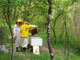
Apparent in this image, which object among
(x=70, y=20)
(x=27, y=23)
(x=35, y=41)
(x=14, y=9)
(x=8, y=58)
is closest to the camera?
(x=14, y=9)

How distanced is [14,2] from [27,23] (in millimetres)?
3916

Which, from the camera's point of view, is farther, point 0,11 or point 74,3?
point 74,3

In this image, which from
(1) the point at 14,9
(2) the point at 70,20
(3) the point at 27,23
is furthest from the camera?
(2) the point at 70,20

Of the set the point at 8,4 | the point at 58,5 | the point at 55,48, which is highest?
the point at 8,4

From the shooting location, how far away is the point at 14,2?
631 centimetres

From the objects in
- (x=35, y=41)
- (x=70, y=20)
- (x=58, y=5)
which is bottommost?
(x=35, y=41)

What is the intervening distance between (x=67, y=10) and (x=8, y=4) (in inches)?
211

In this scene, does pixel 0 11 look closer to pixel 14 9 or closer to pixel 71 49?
pixel 14 9

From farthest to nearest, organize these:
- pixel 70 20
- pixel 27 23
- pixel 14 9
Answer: pixel 70 20 → pixel 27 23 → pixel 14 9

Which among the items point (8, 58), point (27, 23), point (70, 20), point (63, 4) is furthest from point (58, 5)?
point (8, 58)

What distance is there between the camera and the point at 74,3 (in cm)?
1199

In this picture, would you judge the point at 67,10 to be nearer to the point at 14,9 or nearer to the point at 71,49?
the point at 71,49

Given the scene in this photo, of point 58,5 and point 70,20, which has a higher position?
point 58,5

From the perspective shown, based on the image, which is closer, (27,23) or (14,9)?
(14,9)
